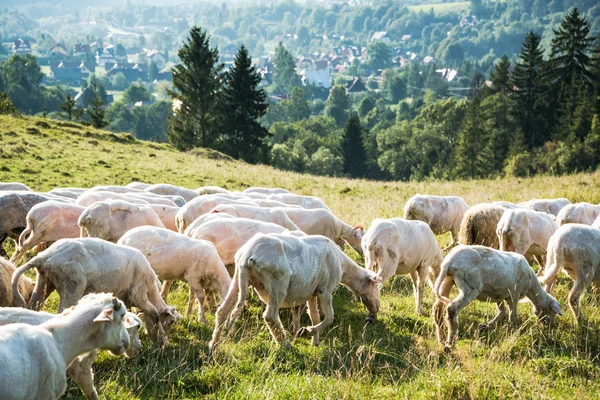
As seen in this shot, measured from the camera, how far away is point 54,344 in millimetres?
6750

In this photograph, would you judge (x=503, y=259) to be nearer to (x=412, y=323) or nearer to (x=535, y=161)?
(x=412, y=323)

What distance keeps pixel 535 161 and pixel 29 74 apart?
11574 centimetres

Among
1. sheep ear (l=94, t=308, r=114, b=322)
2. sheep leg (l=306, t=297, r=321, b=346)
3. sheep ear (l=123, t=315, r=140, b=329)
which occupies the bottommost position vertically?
sheep leg (l=306, t=297, r=321, b=346)

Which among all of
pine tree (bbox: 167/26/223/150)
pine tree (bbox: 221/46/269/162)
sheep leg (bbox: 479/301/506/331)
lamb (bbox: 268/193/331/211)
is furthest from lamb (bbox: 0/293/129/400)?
pine tree (bbox: 221/46/269/162)

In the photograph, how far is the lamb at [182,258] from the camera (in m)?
11.3

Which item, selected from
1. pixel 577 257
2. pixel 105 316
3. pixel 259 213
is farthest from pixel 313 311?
pixel 105 316

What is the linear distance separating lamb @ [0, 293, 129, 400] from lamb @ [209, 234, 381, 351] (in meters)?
2.61

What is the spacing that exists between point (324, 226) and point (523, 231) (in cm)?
443

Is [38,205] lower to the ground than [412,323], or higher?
higher

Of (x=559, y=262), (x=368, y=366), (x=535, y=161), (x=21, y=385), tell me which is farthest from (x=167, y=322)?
(x=535, y=161)

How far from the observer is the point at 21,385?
6.32 metres

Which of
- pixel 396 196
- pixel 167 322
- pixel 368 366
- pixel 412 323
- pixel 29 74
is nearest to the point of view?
pixel 368 366

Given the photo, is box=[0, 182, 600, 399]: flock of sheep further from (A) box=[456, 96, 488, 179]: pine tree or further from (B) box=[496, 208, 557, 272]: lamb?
(A) box=[456, 96, 488, 179]: pine tree

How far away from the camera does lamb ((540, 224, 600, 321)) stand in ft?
39.4
